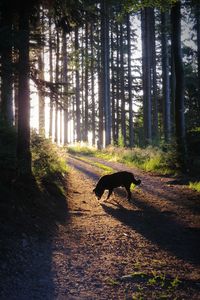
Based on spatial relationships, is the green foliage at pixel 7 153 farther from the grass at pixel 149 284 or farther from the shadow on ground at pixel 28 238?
the grass at pixel 149 284

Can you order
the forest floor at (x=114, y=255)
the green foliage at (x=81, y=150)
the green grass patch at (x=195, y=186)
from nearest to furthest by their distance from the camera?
the forest floor at (x=114, y=255)
the green grass patch at (x=195, y=186)
the green foliage at (x=81, y=150)

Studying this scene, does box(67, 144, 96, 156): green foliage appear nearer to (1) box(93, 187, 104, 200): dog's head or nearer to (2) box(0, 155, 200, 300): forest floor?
(1) box(93, 187, 104, 200): dog's head

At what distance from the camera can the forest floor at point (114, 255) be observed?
565 centimetres

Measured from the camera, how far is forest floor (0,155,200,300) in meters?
5.65

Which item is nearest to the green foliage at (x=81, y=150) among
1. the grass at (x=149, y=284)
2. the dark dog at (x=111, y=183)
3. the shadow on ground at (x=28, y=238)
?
the dark dog at (x=111, y=183)

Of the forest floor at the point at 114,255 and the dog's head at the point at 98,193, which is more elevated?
the dog's head at the point at 98,193

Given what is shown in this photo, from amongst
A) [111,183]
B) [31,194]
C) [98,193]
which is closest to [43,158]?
[98,193]

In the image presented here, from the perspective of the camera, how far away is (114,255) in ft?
24.0

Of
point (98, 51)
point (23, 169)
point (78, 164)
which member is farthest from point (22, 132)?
point (98, 51)

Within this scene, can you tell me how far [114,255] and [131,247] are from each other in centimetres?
58

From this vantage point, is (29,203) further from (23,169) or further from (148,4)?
(148,4)

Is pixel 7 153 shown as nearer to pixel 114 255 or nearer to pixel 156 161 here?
pixel 114 255

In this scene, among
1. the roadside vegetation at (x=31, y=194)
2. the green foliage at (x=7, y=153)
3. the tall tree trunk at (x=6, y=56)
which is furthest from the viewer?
the green foliage at (x=7, y=153)

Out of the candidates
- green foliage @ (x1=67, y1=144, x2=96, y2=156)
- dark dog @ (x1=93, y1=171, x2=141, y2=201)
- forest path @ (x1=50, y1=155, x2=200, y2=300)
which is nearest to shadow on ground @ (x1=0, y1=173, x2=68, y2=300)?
forest path @ (x1=50, y1=155, x2=200, y2=300)
